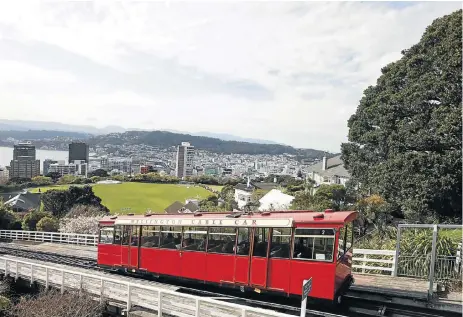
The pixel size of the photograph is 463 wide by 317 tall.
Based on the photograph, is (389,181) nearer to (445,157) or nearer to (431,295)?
(445,157)

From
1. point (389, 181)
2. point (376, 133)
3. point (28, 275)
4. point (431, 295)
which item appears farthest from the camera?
point (376, 133)

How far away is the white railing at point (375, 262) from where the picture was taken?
50.2 ft

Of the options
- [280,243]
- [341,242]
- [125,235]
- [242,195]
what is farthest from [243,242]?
[242,195]

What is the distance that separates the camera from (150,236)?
15.8 metres

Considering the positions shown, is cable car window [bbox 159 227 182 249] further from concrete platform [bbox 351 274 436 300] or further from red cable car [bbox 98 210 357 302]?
concrete platform [bbox 351 274 436 300]

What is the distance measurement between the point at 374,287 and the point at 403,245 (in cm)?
286

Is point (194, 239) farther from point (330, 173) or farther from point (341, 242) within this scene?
point (330, 173)

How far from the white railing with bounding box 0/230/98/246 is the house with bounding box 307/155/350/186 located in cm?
4038

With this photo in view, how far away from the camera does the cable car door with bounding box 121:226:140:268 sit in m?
16.3

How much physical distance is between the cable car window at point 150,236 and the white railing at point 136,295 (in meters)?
2.12

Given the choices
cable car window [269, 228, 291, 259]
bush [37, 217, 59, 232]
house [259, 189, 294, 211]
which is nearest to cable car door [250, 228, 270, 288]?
cable car window [269, 228, 291, 259]

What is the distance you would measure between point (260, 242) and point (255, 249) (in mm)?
278

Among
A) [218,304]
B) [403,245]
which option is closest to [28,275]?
[218,304]

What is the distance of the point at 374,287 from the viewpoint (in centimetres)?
1357
